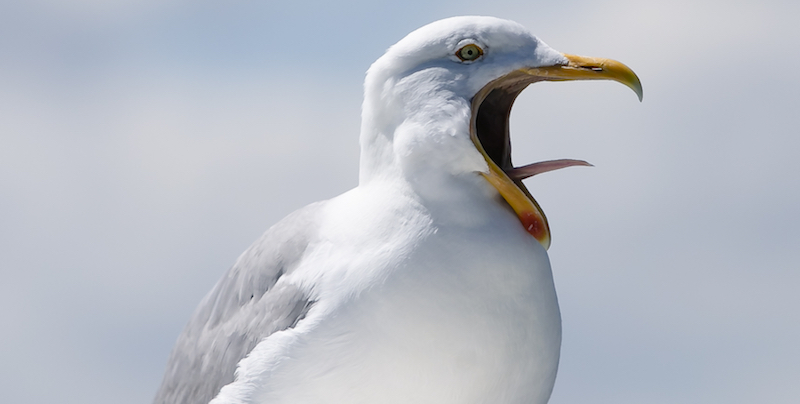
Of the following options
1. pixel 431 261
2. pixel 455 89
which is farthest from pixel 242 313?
pixel 455 89

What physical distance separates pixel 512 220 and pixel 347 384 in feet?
1.91

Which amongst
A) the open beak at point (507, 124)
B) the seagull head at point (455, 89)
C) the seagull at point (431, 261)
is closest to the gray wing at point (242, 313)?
the seagull at point (431, 261)

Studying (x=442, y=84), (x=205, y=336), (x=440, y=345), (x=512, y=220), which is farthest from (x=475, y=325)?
(x=205, y=336)

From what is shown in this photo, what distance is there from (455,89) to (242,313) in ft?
2.80

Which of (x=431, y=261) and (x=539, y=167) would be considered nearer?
(x=431, y=261)

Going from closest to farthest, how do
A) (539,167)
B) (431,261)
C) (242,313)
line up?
1. (431,261)
2. (539,167)
3. (242,313)

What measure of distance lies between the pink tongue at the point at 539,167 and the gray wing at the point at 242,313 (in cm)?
56

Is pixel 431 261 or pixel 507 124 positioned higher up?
pixel 507 124

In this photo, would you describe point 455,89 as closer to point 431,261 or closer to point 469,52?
point 469,52

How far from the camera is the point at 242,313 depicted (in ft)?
7.73

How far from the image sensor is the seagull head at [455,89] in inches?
81.6

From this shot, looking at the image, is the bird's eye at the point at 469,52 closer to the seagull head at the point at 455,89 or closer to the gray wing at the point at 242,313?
the seagull head at the point at 455,89

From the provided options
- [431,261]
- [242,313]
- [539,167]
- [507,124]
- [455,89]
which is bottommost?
[242,313]

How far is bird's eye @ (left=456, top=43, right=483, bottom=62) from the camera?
2.13m
